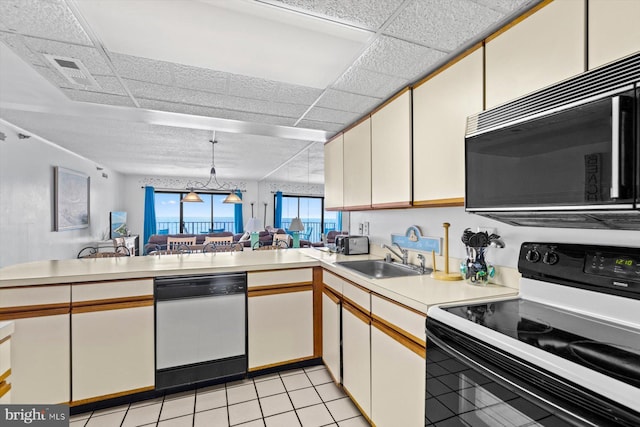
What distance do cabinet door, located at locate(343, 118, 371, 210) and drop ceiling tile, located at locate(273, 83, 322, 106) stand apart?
1.53 feet

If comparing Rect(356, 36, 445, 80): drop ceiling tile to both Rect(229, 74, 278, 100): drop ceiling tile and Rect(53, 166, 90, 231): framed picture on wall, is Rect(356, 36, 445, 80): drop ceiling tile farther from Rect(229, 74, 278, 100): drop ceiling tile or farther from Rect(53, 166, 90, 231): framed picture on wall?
Rect(53, 166, 90, 231): framed picture on wall

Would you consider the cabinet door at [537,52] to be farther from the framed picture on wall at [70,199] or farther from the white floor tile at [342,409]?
the framed picture on wall at [70,199]

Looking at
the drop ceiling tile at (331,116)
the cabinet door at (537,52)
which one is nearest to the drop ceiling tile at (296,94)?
the drop ceiling tile at (331,116)

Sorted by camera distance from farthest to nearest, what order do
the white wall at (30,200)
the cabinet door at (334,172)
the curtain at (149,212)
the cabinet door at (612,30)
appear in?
the curtain at (149,212)
the white wall at (30,200)
the cabinet door at (334,172)
the cabinet door at (612,30)

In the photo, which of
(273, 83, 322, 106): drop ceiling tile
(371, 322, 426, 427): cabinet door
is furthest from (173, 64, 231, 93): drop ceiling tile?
(371, 322, 426, 427): cabinet door

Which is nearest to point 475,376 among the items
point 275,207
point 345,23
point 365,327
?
point 365,327

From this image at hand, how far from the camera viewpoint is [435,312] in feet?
3.72

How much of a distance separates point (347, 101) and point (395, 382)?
6.46ft

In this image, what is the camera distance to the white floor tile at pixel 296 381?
209 cm

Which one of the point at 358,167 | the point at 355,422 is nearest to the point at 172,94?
the point at 358,167

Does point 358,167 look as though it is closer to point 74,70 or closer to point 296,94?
point 296,94

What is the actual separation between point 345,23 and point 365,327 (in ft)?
5.37

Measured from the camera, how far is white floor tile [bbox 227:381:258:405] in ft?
6.43

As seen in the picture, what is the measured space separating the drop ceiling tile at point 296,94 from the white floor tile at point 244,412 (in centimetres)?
222
